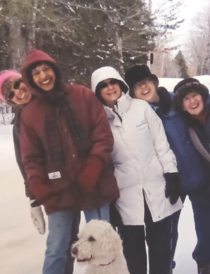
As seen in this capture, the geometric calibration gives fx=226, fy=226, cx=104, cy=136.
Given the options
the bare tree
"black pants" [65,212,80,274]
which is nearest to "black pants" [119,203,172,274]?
"black pants" [65,212,80,274]

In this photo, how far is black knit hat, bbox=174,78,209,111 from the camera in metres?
1.39

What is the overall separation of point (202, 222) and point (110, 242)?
0.85 metres

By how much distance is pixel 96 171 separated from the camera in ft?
3.66

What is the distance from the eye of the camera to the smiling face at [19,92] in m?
1.15

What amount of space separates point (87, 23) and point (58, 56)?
1.47 ft

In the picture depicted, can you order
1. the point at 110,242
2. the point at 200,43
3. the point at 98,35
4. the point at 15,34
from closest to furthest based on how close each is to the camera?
the point at 110,242
the point at 15,34
the point at 98,35
the point at 200,43

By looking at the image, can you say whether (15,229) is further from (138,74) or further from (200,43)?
(200,43)

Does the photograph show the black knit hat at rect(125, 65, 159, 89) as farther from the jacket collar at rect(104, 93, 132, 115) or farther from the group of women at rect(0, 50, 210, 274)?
the jacket collar at rect(104, 93, 132, 115)

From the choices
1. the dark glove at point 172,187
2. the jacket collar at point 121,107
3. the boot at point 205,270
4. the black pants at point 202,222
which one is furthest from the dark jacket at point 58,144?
the boot at point 205,270

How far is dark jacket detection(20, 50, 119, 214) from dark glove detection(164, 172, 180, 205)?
0.39 meters

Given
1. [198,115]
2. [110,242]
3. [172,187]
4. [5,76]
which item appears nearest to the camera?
[110,242]

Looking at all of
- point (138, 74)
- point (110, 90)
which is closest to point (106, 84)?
point (110, 90)

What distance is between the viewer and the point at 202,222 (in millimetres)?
1594

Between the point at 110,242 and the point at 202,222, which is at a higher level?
the point at 110,242
